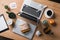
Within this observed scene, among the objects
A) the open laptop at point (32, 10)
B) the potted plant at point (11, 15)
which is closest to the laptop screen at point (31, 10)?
the open laptop at point (32, 10)

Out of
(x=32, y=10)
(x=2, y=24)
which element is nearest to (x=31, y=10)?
(x=32, y=10)

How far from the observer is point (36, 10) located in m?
1.87

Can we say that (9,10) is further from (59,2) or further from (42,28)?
(59,2)

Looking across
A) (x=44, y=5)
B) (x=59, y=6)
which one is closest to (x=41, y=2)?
(x=44, y=5)

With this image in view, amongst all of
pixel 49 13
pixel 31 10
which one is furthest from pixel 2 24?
pixel 49 13

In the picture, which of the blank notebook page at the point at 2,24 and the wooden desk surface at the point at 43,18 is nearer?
the wooden desk surface at the point at 43,18

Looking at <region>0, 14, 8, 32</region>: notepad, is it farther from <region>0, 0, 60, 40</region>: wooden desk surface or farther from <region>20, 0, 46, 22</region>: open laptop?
<region>20, 0, 46, 22</region>: open laptop

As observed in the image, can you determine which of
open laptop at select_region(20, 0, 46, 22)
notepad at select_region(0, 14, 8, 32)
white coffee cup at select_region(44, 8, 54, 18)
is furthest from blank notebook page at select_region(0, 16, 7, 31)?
white coffee cup at select_region(44, 8, 54, 18)

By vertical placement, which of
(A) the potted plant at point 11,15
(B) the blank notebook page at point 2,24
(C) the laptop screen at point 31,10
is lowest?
(B) the blank notebook page at point 2,24

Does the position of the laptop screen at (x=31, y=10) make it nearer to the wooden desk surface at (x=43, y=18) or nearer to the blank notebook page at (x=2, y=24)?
the wooden desk surface at (x=43, y=18)

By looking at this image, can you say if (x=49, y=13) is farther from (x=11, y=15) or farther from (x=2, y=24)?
(x=2, y=24)

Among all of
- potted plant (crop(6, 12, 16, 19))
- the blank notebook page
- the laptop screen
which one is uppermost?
the laptop screen

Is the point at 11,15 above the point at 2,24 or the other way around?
above

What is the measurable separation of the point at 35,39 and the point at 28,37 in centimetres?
8
